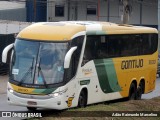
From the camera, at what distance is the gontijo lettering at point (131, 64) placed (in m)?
22.0

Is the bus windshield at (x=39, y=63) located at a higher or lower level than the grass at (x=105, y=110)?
higher

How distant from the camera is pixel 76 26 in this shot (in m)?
18.7

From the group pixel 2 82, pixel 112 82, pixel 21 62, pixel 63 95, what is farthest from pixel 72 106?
pixel 2 82

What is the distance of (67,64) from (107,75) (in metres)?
3.73

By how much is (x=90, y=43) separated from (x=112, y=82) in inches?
92.5

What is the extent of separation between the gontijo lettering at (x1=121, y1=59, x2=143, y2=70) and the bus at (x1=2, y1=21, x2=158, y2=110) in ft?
0.13

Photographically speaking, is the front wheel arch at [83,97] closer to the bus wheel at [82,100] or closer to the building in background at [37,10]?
the bus wheel at [82,100]

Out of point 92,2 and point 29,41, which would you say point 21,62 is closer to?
point 29,41

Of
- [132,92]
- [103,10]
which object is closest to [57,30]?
[132,92]

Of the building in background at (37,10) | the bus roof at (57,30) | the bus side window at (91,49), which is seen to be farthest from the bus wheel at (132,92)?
the building in background at (37,10)

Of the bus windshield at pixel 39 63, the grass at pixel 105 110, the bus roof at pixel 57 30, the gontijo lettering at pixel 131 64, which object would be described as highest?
the bus roof at pixel 57 30

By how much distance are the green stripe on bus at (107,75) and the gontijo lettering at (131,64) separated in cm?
86

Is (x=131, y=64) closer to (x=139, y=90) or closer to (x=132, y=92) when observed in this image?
(x=132, y=92)

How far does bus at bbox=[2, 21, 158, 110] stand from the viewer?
17.3 metres
